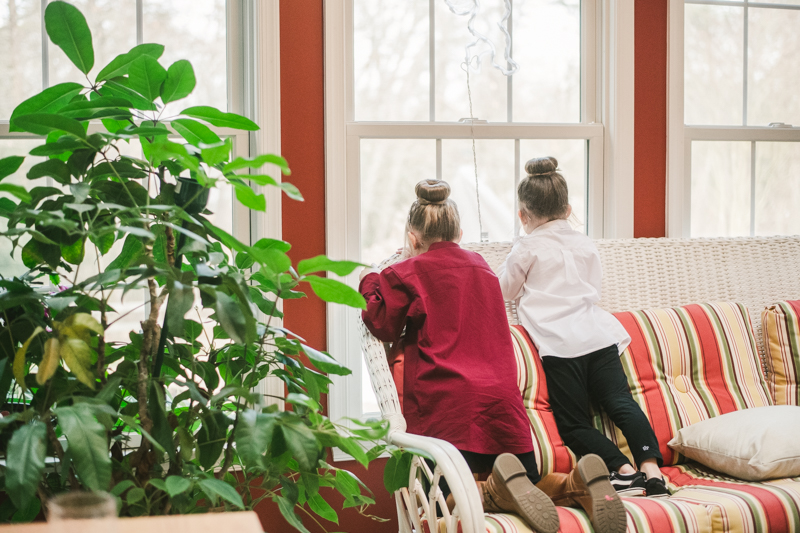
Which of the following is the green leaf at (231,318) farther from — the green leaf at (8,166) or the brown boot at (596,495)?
the brown boot at (596,495)

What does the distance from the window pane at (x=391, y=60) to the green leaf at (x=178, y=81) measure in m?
1.28

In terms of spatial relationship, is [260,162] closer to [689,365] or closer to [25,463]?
[25,463]

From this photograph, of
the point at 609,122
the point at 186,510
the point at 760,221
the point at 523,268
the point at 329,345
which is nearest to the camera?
the point at 186,510

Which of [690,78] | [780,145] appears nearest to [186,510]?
[690,78]

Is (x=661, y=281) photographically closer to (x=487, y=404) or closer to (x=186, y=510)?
(x=487, y=404)

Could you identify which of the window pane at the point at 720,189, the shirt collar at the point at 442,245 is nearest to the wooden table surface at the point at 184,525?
the shirt collar at the point at 442,245

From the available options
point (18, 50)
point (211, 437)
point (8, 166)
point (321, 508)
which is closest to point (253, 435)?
point (211, 437)

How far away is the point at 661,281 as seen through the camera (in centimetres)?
225

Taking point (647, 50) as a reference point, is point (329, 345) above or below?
below

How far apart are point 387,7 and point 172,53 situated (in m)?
0.76

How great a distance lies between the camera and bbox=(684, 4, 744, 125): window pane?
2.51 metres

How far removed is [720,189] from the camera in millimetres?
2576

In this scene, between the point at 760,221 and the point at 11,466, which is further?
the point at 760,221

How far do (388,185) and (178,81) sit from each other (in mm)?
1305
